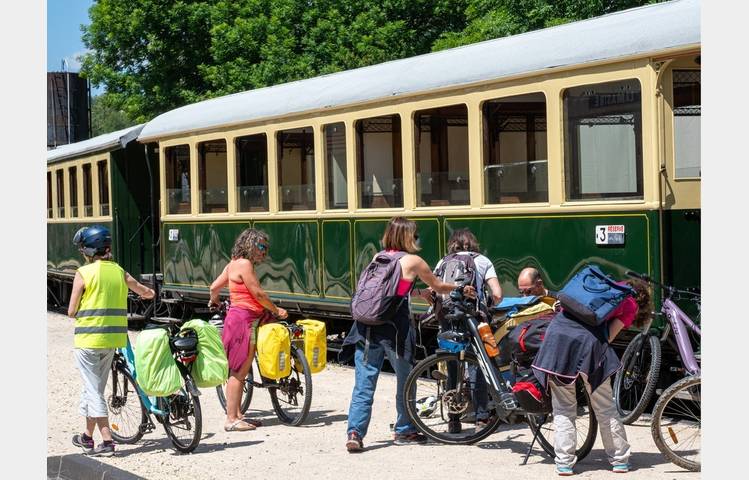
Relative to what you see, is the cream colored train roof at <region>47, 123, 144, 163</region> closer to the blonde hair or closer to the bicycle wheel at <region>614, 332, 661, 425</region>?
the blonde hair

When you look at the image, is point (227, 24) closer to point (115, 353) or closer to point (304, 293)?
point (304, 293)

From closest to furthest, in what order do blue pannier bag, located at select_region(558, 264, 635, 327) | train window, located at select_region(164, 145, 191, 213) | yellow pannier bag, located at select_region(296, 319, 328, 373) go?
blue pannier bag, located at select_region(558, 264, 635, 327) < yellow pannier bag, located at select_region(296, 319, 328, 373) < train window, located at select_region(164, 145, 191, 213)

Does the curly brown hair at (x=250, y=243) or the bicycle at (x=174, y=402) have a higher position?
the curly brown hair at (x=250, y=243)

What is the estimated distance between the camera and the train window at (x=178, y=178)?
16.6 m

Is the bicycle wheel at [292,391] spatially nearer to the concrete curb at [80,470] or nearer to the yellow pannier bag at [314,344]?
the yellow pannier bag at [314,344]

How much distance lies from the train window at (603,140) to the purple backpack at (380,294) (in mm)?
2045

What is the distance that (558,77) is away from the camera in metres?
10.3

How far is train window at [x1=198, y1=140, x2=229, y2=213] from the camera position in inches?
615

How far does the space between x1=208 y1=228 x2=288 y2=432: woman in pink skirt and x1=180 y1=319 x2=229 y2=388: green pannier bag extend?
57 centimetres

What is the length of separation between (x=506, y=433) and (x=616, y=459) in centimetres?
157

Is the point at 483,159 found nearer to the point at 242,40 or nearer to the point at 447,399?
the point at 447,399

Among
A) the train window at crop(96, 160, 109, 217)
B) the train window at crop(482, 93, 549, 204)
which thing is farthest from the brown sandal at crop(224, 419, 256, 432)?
the train window at crop(96, 160, 109, 217)

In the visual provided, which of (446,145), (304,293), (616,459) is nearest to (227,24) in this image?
(304,293)

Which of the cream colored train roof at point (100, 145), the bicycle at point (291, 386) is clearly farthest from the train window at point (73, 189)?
the bicycle at point (291, 386)
